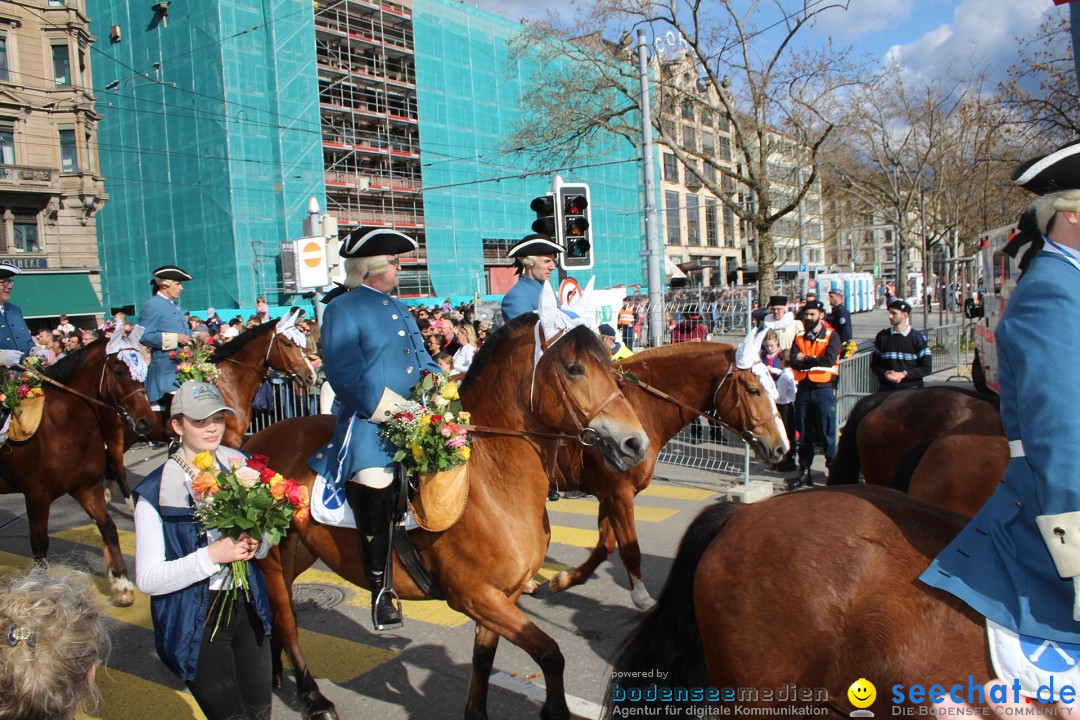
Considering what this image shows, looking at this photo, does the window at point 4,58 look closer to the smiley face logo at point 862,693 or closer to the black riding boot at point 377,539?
the black riding boot at point 377,539

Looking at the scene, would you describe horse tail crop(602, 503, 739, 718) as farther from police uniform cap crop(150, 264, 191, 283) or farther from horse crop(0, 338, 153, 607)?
police uniform cap crop(150, 264, 191, 283)

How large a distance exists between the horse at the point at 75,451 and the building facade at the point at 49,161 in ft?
99.7

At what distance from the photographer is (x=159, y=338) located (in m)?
8.56

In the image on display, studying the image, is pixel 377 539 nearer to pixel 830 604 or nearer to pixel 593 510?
pixel 830 604

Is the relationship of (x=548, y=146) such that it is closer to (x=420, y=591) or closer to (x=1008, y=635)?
(x=420, y=591)

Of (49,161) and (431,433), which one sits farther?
(49,161)

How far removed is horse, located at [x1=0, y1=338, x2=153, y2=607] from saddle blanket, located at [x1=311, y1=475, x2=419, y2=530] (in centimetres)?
332

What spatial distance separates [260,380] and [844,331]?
906 cm

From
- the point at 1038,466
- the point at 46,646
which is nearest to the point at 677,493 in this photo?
the point at 1038,466

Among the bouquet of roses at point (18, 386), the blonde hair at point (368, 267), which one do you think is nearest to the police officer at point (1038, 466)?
the blonde hair at point (368, 267)

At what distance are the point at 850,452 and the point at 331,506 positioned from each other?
13.5 feet

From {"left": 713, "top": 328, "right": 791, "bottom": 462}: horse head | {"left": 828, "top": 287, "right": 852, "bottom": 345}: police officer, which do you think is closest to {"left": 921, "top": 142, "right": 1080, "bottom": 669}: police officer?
{"left": 713, "top": 328, "right": 791, "bottom": 462}: horse head

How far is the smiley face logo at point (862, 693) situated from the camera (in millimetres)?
2393

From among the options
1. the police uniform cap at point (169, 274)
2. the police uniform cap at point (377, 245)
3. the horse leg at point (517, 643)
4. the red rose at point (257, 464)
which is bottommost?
the horse leg at point (517, 643)
